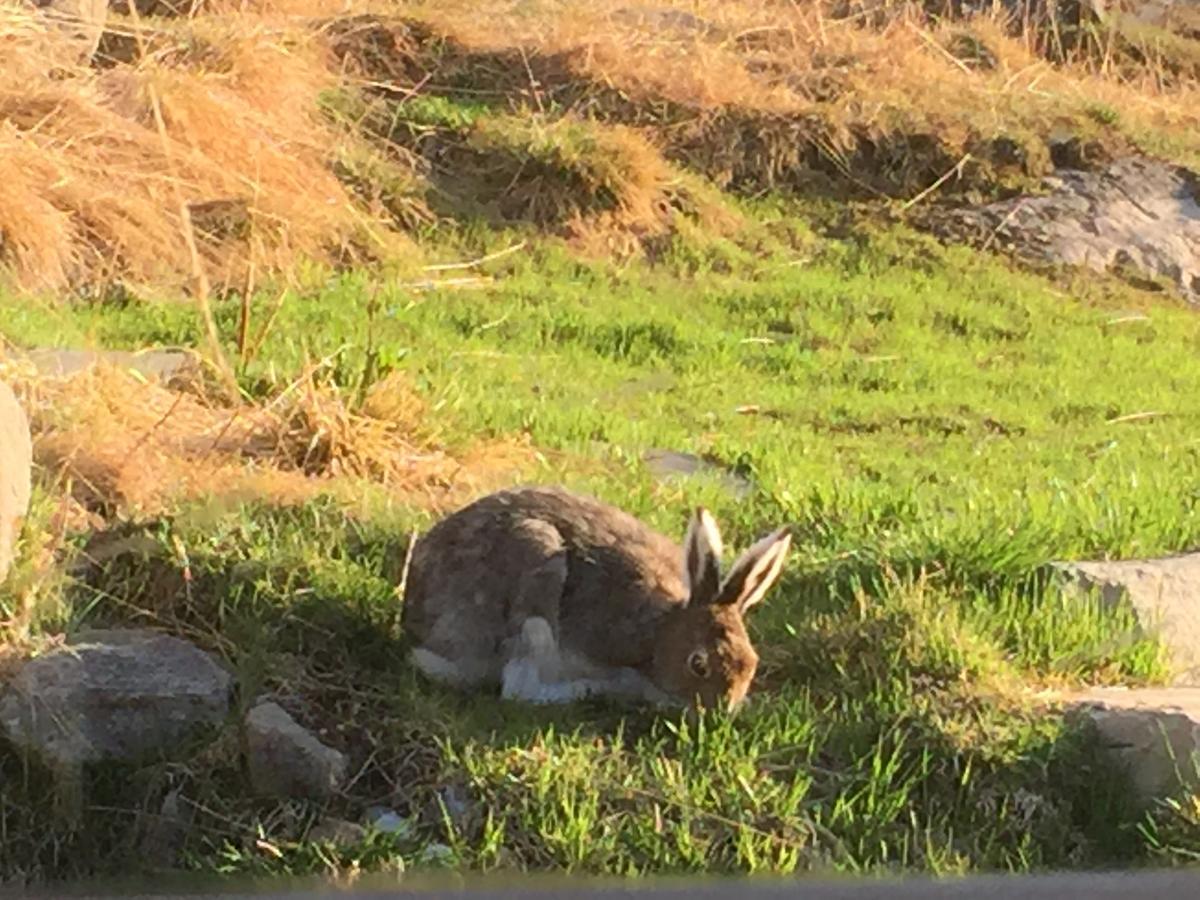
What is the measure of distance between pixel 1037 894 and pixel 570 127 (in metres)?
10.8

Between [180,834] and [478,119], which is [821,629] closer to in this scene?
[180,834]

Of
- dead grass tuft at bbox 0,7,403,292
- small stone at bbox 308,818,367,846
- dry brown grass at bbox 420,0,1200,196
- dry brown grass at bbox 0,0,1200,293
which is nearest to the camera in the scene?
small stone at bbox 308,818,367,846

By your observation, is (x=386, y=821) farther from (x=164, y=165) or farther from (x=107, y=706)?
(x=164, y=165)

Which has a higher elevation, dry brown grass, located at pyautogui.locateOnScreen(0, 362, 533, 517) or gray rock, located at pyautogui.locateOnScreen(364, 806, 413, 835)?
gray rock, located at pyautogui.locateOnScreen(364, 806, 413, 835)

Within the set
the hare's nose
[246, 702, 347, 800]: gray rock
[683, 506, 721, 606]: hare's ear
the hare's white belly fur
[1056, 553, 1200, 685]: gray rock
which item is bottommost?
[246, 702, 347, 800]: gray rock

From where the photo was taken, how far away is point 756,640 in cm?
569

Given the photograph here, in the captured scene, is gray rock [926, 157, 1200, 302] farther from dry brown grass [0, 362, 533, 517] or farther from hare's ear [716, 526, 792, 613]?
hare's ear [716, 526, 792, 613]

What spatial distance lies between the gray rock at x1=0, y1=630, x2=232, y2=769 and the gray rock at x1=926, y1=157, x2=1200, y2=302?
8.44 m

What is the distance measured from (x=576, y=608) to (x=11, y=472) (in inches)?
68.2

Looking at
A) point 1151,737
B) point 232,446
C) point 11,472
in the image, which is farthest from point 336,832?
point 232,446

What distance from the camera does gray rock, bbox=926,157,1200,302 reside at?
12.8 meters

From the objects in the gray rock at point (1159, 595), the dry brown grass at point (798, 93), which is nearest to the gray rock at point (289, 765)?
the gray rock at point (1159, 595)

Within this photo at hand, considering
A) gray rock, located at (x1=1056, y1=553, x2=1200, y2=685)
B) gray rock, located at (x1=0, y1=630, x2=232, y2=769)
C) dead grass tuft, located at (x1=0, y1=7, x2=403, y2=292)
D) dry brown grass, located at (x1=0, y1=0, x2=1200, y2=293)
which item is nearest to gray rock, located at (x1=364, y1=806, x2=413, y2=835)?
gray rock, located at (x1=0, y1=630, x2=232, y2=769)

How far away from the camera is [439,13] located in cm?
1405
